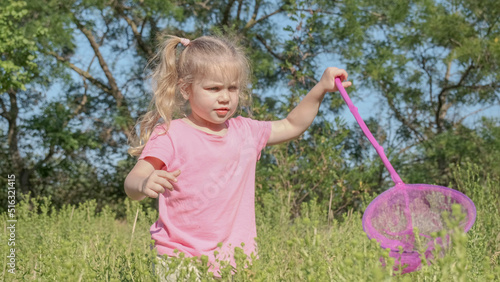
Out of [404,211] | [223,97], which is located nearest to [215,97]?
[223,97]

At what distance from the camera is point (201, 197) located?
253 centimetres

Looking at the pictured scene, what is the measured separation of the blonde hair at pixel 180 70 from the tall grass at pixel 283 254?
66cm

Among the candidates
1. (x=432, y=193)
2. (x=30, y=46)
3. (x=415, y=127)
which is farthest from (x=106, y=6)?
(x=432, y=193)

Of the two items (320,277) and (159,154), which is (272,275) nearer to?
(320,277)

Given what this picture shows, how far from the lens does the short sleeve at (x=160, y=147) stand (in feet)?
8.12

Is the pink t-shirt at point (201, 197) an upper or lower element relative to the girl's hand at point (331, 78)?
lower

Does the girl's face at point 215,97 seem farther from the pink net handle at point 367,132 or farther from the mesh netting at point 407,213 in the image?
the mesh netting at point 407,213

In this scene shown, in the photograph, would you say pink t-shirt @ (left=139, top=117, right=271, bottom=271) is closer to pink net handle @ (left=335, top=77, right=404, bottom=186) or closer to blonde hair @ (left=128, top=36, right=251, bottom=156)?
blonde hair @ (left=128, top=36, right=251, bottom=156)

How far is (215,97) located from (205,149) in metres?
0.25

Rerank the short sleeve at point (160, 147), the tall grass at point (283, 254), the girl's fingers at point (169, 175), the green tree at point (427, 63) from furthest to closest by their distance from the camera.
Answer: the green tree at point (427, 63)
the short sleeve at point (160, 147)
the girl's fingers at point (169, 175)
the tall grass at point (283, 254)

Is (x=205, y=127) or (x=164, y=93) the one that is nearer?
(x=205, y=127)

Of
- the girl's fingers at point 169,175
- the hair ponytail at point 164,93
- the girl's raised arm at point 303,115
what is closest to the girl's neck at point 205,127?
the hair ponytail at point 164,93

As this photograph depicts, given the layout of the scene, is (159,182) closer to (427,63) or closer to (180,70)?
(180,70)

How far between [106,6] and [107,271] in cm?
825
